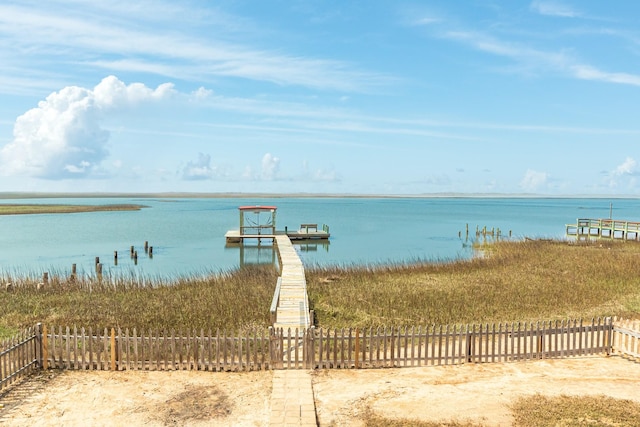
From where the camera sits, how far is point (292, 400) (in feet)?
35.6

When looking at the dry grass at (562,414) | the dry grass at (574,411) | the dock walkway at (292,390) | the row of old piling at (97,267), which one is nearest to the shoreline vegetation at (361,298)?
the row of old piling at (97,267)

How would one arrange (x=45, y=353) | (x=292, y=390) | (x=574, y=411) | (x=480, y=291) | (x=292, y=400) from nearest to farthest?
(x=574, y=411) < (x=292, y=400) < (x=292, y=390) < (x=45, y=353) < (x=480, y=291)

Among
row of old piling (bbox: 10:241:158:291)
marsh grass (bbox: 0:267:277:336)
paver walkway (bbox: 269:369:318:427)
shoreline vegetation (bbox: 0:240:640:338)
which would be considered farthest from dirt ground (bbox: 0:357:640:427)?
row of old piling (bbox: 10:241:158:291)

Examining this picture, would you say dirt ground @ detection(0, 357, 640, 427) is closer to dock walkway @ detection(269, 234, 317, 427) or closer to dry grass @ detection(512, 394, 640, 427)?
dock walkway @ detection(269, 234, 317, 427)

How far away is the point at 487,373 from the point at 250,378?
6.50 meters

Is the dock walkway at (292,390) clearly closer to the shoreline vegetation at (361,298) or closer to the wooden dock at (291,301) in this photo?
the wooden dock at (291,301)

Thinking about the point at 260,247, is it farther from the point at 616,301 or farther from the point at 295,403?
the point at 295,403

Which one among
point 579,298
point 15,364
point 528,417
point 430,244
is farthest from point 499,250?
point 15,364

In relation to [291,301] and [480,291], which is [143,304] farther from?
[480,291]

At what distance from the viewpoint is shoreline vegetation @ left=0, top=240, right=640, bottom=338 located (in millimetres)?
19375

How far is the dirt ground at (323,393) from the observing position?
10.2 m

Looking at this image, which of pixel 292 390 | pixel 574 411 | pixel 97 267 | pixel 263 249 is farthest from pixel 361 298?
pixel 263 249

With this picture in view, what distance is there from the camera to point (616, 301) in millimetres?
22812

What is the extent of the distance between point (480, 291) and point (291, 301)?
1100 cm
